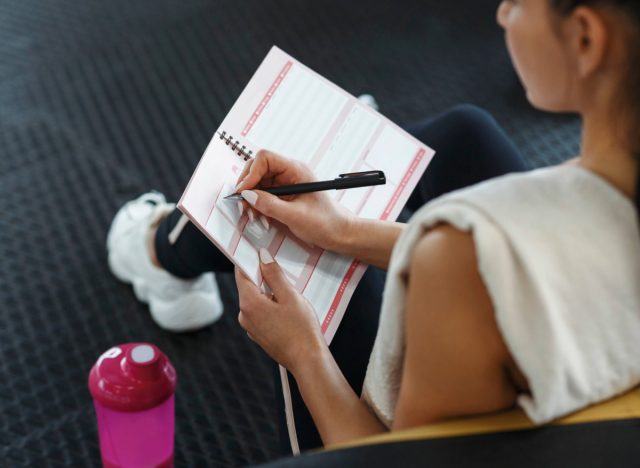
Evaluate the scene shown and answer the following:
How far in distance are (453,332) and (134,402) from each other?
0.57 meters

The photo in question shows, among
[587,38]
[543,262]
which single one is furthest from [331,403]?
[587,38]

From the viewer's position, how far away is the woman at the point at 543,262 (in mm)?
530

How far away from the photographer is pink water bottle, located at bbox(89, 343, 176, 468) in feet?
3.30

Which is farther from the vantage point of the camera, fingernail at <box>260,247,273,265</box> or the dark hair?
fingernail at <box>260,247,273,265</box>

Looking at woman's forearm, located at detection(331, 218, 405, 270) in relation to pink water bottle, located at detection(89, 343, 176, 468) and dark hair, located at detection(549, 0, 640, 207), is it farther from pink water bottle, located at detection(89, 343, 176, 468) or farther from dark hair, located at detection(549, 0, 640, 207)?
dark hair, located at detection(549, 0, 640, 207)

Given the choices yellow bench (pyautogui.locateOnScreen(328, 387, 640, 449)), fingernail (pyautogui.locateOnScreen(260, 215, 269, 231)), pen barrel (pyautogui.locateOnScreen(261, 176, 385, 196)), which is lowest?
fingernail (pyautogui.locateOnScreen(260, 215, 269, 231))

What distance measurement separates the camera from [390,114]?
1.85 meters

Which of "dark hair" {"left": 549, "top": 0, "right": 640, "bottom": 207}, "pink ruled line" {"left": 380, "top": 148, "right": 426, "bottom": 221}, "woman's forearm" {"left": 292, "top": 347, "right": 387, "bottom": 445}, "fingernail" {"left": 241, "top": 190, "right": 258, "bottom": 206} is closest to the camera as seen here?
"dark hair" {"left": 549, "top": 0, "right": 640, "bottom": 207}

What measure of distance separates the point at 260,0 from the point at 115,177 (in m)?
0.73

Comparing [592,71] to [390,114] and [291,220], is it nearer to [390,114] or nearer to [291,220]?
[291,220]

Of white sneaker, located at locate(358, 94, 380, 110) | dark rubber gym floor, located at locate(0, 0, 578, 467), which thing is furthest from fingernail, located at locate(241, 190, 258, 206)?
white sneaker, located at locate(358, 94, 380, 110)

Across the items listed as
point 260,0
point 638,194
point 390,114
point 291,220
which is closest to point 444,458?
point 638,194

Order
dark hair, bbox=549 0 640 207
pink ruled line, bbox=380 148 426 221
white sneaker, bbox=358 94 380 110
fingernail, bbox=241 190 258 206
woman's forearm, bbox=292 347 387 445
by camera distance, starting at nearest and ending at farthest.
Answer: dark hair, bbox=549 0 640 207
woman's forearm, bbox=292 347 387 445
fingernail, bbox=241 190 258 206
pink ruled line, bbox=380 148 426 221
white sneaker, bbox=358 94 380 110

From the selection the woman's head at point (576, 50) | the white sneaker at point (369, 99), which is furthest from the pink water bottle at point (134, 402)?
the white sneaker at point (369, 99)
